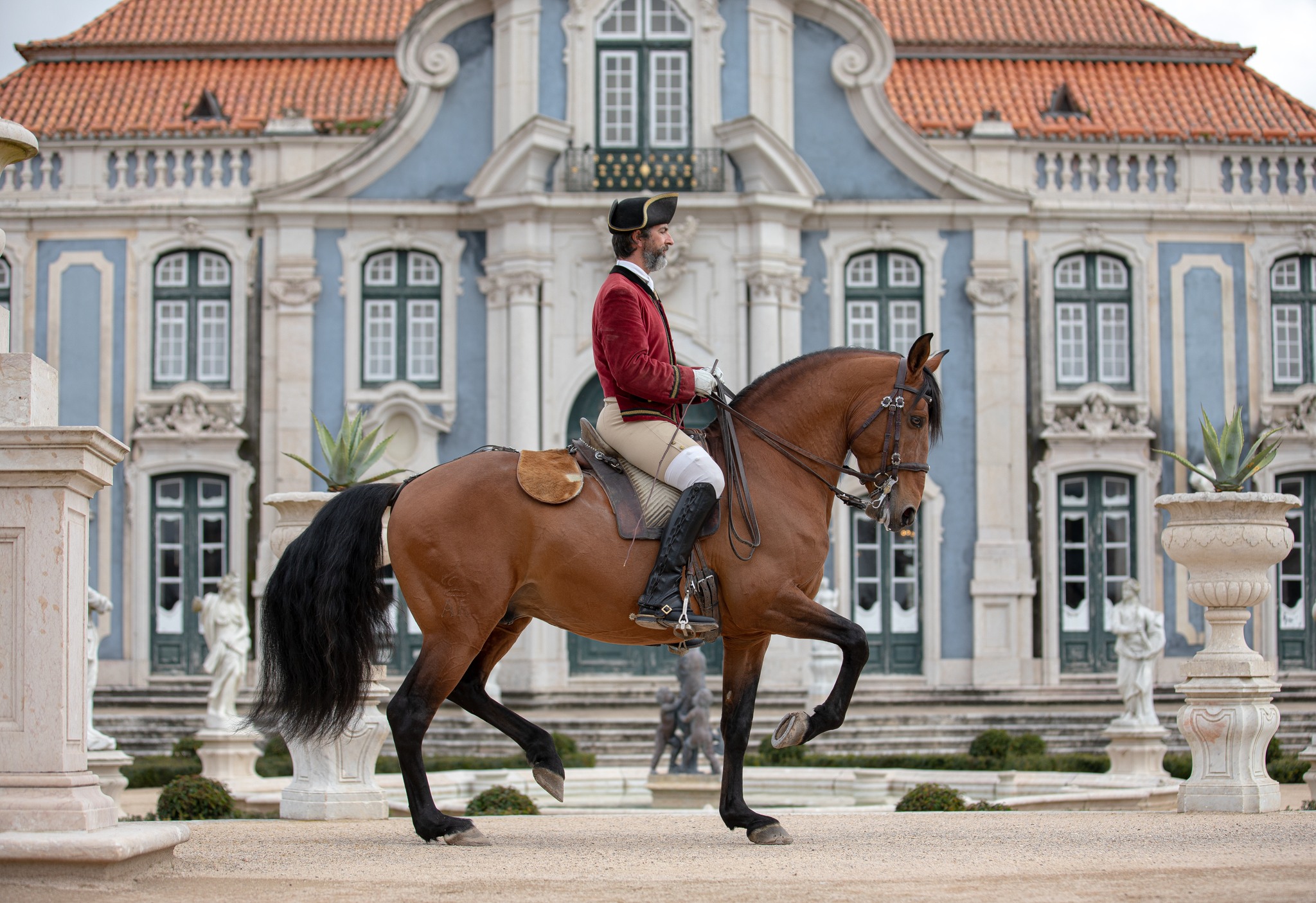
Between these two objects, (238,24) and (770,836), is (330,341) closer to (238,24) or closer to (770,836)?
(238,24)

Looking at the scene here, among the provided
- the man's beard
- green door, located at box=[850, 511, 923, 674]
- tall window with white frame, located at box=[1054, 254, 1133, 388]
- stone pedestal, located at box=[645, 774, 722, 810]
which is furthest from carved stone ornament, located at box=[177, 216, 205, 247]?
the man's beard

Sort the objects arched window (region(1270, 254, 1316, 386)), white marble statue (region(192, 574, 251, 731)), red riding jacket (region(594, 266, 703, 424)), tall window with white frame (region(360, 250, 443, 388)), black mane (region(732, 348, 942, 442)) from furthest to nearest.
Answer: arched window (region(1270, 254, 1316, 386)) → tall window with white frame (region(360, 250, 443, 388)) → white marble statue (region(192, 574, 251, 731)) → black mane (region(732, 348, 942, 442)) → red riding jacket (region(594, 266, 703, 424))

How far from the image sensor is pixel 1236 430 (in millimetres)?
10469

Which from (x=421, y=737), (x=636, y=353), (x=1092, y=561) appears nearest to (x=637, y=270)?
(x=636, y=353)

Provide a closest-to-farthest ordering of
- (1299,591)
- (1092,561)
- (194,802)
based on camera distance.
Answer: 1. (194,802)
2. (1092,561)
3. (1299,591)

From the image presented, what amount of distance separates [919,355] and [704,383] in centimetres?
98

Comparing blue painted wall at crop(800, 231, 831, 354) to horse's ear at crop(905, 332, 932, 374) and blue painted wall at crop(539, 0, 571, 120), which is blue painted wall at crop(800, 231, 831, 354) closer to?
blue painted wall at crop(539, 0, 571, 120)

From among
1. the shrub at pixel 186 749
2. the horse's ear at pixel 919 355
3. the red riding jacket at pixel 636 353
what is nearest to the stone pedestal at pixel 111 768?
the shrub at pixel 186 749

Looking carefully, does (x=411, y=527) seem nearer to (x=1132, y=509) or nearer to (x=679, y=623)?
(x=679, y=623)

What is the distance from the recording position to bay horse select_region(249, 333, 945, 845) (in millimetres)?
7367

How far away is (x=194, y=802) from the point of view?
1238 centimetres

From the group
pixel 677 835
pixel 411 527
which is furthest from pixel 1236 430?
pixel 411 527

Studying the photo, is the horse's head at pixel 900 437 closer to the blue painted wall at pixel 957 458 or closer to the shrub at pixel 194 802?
the shrub at pixel 194 802

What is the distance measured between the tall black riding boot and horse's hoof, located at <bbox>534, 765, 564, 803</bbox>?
831mm
